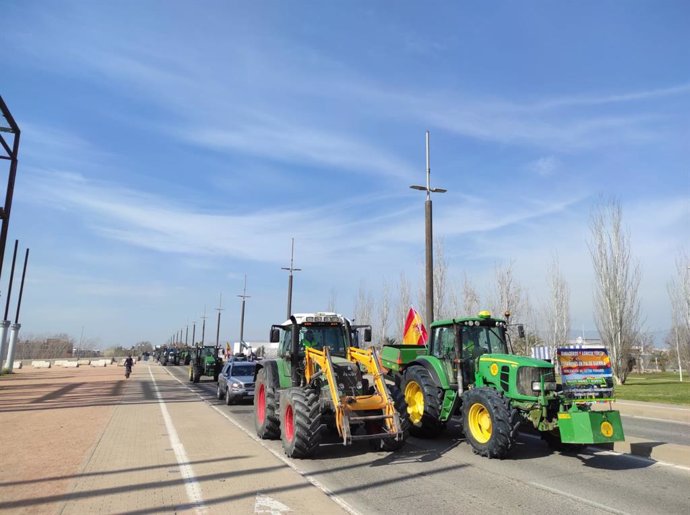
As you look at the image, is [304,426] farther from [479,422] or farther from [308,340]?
[479,422]

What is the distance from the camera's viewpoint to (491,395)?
824 cm

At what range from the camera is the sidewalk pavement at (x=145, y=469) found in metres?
5.96

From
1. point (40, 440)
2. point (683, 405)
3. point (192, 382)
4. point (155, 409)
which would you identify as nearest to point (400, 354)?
point (40, 440)

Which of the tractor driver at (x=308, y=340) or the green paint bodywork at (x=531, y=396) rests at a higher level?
the tractor driver at (x=308, y=340)

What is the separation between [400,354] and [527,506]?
615 cm

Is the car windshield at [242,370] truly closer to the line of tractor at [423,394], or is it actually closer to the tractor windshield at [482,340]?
the line of tractor at [423,394]

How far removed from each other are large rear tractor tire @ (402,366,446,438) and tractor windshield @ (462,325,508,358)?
98 cm

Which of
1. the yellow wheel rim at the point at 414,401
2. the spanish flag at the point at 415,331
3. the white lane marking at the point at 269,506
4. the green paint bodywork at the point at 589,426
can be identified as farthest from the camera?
the spanish flag at the point at 415,331

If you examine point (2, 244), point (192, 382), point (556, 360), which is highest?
point (2, 244)

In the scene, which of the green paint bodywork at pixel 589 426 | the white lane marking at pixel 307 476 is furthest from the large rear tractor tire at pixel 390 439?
the green paint bodywork at pixel 589 426

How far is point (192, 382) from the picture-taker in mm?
31359

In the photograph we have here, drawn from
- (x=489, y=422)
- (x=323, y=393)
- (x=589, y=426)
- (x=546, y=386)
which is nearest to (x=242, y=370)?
(x=323, y=393)

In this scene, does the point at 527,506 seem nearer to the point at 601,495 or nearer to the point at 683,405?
the point at 601,495

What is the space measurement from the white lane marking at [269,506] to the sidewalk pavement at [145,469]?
1 cm
